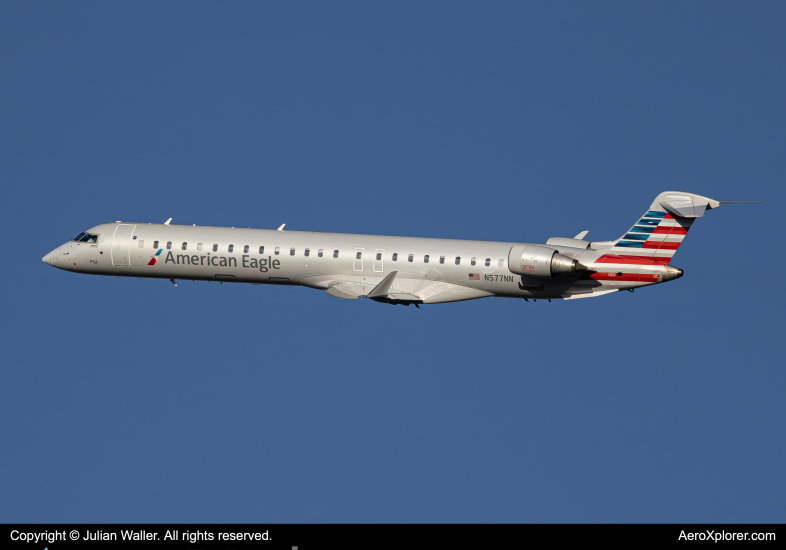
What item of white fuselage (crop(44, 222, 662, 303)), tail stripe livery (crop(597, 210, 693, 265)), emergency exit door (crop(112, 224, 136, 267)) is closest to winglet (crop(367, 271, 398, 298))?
white fuselage (crop(44, 222, 662, 303))

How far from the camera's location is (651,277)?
2114 inches

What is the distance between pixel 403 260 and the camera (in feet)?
182

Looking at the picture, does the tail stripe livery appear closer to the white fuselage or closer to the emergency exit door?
the white fuselage

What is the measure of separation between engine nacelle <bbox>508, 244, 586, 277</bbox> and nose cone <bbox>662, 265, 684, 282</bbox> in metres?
3.66

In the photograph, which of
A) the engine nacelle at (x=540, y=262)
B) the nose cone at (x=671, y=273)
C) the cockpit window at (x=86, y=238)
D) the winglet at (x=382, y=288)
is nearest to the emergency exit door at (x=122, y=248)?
the cockpit window at (x=86, y=238)

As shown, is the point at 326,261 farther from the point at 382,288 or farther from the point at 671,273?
the point at 671,273

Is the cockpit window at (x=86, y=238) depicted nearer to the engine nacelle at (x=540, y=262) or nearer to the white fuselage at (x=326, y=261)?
the white fuselage at (x=326, y=261)

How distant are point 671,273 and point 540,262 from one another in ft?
19.3

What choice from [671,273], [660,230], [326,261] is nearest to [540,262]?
[660,230]

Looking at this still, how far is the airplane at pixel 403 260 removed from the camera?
53562 mm

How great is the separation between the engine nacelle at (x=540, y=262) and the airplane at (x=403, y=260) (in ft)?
0.14

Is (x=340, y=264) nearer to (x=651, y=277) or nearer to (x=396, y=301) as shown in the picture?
(x=396, y=301)

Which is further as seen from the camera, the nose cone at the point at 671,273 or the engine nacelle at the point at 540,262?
the nose cone at the point at 671,273

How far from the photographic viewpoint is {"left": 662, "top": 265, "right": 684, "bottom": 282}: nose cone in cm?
5344
